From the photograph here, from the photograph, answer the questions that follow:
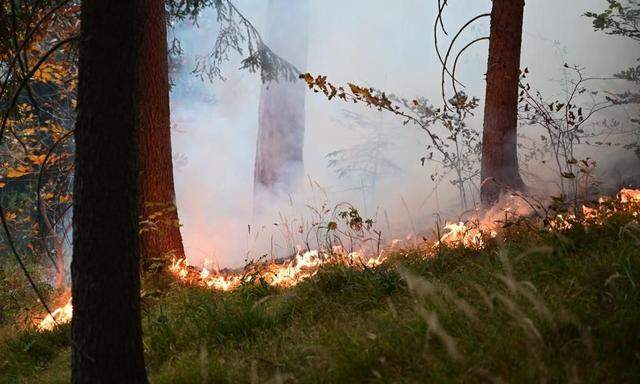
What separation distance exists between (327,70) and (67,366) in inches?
1116

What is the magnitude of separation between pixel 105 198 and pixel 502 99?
487 centimetres

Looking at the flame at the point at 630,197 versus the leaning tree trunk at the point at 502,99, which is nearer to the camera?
the flame at the point at 630,197

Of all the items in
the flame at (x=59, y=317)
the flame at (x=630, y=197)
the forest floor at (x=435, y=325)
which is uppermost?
the flame at (x=630, y=197)

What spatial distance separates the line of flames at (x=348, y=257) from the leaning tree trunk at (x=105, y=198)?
1401 mm

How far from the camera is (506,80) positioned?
6434 millimetres

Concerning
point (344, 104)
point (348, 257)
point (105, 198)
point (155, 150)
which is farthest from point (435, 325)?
point (344, 104)

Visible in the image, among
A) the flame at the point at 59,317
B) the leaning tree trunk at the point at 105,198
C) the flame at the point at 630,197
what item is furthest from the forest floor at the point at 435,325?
the flame at the point at 59,317

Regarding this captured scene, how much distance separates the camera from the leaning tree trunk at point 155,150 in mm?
6859

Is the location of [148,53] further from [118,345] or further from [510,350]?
[510,350]

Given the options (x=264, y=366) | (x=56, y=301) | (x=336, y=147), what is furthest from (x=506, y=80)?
(x=336, y=147)

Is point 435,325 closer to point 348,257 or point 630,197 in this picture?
point 630,197

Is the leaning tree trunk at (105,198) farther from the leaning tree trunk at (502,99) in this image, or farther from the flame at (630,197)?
the leaning tree trunk at (502,99)

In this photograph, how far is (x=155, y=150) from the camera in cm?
697

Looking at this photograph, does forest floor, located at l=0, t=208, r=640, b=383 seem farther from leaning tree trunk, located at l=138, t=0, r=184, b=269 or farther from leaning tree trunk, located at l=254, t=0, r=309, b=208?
leaning tree trunk, located at l=254, t=0, r=309, b=208
